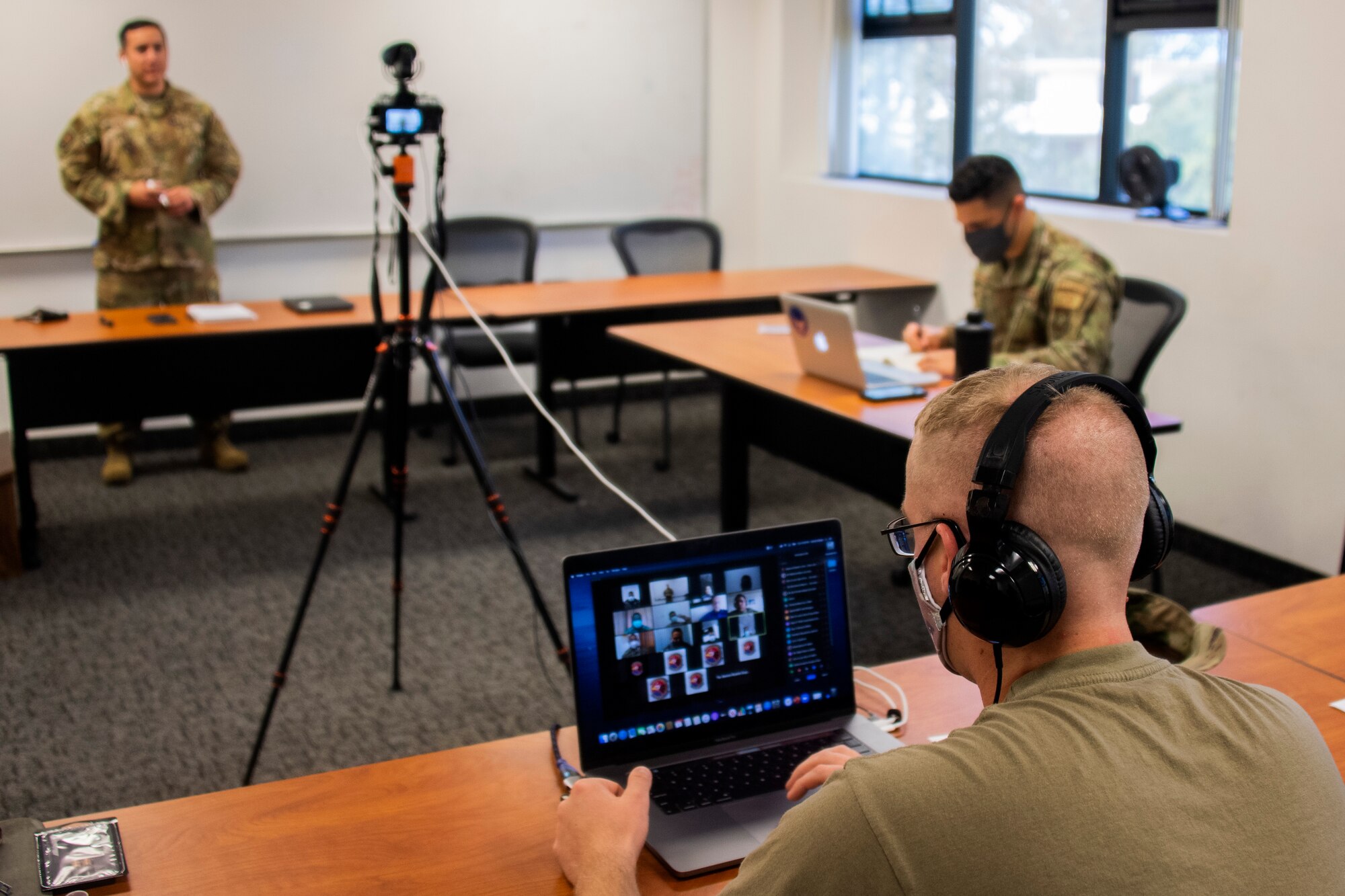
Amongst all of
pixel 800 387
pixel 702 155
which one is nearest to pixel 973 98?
pixel 702 155

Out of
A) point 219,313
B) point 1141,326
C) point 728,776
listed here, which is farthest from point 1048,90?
point 728,776

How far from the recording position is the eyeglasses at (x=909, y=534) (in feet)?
3.24

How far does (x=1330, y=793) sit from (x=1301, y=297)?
295cm

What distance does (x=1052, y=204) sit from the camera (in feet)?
15.0

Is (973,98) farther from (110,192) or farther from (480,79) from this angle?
(110,192)

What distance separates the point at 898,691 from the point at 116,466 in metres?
4.06

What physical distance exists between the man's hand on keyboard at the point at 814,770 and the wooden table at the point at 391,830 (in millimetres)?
120

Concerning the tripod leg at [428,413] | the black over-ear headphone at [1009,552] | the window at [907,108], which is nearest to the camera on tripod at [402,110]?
the black over-ear headphone at [1009,552]

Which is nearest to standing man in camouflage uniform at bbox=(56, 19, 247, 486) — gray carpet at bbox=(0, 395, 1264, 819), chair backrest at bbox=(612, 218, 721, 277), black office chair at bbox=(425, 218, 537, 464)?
gray carpet at bbox=(0, 395, 1264, 819)

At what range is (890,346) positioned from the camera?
3.53 meters

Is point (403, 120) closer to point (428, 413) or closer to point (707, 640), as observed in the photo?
point (707, 640)

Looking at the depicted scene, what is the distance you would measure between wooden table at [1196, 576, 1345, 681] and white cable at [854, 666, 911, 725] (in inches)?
21.0

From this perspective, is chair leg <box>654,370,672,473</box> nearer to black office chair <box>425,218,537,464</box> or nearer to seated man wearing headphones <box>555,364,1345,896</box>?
black office chair <box>425,218,537,464</box>

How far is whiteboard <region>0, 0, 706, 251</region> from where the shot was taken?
4.82m
